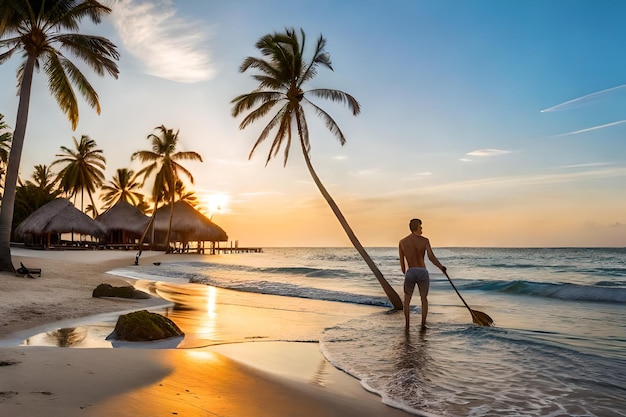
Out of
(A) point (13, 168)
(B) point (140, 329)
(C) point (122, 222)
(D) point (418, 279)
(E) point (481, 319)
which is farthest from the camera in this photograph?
(C) point (122, 222)

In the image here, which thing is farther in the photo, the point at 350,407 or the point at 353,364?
the point at 353,364

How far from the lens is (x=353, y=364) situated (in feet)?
20.0

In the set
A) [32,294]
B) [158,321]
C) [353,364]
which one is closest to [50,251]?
[32,294]

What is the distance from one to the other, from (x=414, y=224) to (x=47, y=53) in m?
15.0

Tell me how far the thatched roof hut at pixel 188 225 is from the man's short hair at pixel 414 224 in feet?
136

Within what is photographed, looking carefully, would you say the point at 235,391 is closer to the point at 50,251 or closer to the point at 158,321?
the point at 158,321

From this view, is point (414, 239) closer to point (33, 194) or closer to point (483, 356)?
point (483, 356)

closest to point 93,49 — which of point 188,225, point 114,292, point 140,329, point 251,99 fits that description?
point 251,99

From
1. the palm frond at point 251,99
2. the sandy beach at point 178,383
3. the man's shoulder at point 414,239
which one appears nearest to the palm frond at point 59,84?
the palm frond at point 251,99

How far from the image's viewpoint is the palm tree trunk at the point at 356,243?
13.1m

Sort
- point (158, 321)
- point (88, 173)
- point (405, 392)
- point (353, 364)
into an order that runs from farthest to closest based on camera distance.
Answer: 1. point (88, 173)
2. point (158, 321)
3. point (353, 364)
4. point (405, 392)

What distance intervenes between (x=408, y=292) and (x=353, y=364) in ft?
10.3

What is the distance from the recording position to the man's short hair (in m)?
8.86

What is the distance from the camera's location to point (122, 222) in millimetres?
46906
